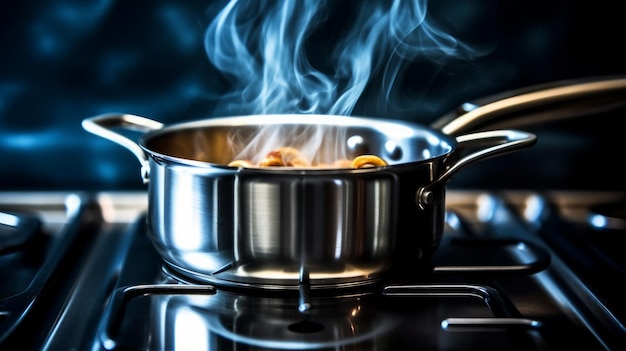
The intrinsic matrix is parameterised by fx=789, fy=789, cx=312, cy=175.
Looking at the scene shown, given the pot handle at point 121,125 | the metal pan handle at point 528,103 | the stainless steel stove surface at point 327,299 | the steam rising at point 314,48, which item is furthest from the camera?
the steam rising at point 314,48

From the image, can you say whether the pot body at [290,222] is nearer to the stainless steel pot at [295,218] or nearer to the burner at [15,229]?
the stainless steel pot at [295,218]

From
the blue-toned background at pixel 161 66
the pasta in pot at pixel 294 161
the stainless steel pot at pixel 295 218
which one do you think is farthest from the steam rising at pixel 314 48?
the stainless steel pot at pixel 295 218

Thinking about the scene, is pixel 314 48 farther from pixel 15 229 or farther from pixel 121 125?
pixel 15 229

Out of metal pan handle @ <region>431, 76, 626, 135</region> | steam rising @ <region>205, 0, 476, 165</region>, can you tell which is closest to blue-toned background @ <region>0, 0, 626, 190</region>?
steam rising @ <region>205, 0, 476, 165</region>

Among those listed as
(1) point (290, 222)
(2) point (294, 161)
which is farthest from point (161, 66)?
(1) point (290, 222)

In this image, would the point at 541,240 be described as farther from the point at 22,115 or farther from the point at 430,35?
the point at 22,115

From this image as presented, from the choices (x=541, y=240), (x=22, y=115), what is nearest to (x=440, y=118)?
(x=541, y=240)
